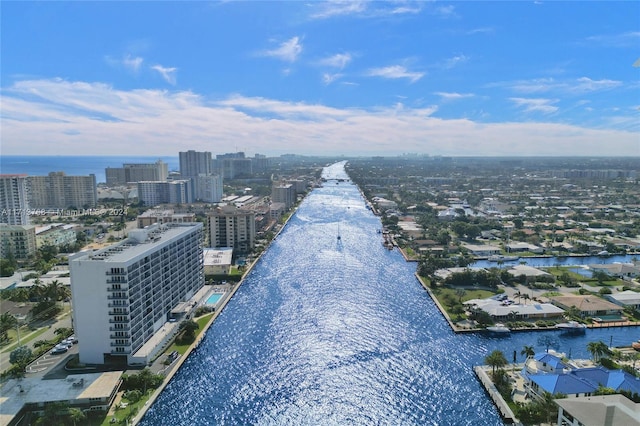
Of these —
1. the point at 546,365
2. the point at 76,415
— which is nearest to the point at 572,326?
the point at 546,365

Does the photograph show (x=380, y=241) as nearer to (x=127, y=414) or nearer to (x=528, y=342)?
(x=528, y=342)

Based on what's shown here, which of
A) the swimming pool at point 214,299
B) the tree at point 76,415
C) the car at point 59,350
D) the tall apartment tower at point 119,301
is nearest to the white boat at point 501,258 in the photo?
the swimming pool at point 214,299

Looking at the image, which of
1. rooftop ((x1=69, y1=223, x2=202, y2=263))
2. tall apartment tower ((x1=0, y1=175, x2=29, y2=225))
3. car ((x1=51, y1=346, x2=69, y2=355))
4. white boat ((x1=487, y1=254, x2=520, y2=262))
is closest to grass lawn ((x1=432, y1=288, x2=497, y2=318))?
white boat ((x1=487, y1=254, x2=520, y2=262))

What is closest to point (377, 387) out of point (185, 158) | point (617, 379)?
point (617, 379)

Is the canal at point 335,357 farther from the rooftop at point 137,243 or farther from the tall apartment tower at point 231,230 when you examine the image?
the tall apartment tower at point 231,230

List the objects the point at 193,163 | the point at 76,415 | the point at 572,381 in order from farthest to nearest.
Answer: the point at 193,163, the point at 572,381, the point at 76,415

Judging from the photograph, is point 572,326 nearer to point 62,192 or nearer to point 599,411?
point 599,411
